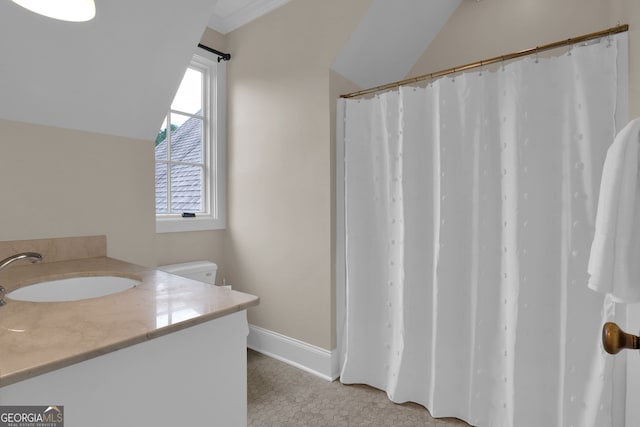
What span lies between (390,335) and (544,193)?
1.15 metres

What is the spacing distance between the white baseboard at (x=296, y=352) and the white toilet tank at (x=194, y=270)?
22.9 inches

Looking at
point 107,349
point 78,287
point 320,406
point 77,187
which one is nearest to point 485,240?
point 320,406

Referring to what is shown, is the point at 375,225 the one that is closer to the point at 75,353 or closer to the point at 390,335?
the point at 390,335

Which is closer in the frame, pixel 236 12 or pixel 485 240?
pixel 485 240

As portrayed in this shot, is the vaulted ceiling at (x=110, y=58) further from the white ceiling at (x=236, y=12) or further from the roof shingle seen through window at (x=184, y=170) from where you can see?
the white ceiling at (x=236, y=12)

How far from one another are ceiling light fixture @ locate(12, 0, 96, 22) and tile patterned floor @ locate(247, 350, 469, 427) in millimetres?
1968

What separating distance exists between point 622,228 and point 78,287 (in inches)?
76.2

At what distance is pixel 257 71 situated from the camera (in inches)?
101

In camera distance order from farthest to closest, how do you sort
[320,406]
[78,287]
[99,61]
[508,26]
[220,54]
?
[220,54]
[508,26]
[320,406]
[99,61]
[78,287]

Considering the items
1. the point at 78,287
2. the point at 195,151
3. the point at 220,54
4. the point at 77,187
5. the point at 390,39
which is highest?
the point at 220,54

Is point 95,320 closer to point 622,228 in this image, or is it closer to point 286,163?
point 622,228

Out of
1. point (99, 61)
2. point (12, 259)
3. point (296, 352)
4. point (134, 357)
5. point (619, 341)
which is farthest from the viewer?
point (296, 352)

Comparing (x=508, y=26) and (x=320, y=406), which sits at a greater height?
(x=508, y=26)

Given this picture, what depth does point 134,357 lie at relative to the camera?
2.68ft
